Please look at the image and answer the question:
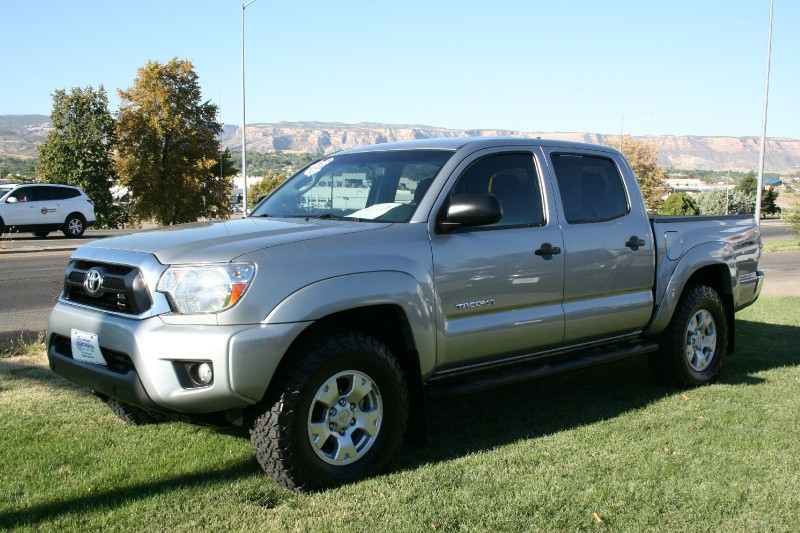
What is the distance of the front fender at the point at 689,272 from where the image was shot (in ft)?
20.3

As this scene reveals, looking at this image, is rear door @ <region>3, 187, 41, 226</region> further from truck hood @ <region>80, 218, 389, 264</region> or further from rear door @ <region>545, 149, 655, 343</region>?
rear door @ <region>545, 149, 655, 343</region>

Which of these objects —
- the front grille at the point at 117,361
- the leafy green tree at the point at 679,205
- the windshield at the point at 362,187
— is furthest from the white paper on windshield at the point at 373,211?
the leafy green tree at the point at 679,205

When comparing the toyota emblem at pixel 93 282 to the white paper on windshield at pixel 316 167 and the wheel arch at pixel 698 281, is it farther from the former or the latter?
the wheel arch at pixel 698 281

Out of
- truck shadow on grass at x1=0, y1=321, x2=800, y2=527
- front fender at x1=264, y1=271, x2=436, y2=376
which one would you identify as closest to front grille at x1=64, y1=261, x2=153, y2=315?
front fender at x1=264, y1=271, x2=436, y2=376

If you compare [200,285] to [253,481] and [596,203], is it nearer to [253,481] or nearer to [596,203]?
[253,481]

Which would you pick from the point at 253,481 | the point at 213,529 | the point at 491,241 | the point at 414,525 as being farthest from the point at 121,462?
the point at 491,241

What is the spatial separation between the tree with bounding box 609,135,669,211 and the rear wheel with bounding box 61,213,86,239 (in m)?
55.3

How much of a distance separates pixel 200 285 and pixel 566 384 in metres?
3.68

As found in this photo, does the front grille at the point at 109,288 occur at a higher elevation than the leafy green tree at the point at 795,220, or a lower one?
higher

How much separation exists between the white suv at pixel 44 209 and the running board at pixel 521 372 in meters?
23.5

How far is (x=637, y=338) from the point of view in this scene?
625 cm

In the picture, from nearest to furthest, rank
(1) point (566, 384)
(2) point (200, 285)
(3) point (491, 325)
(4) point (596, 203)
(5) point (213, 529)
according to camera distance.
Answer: (5) point (213, 529)
(2) point (200, 285)
(3) point (491, 325)
(4) point (596, 203)
(1) point (566, 384)

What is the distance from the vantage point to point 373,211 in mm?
4945

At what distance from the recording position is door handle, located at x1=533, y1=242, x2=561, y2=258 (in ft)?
17.1
